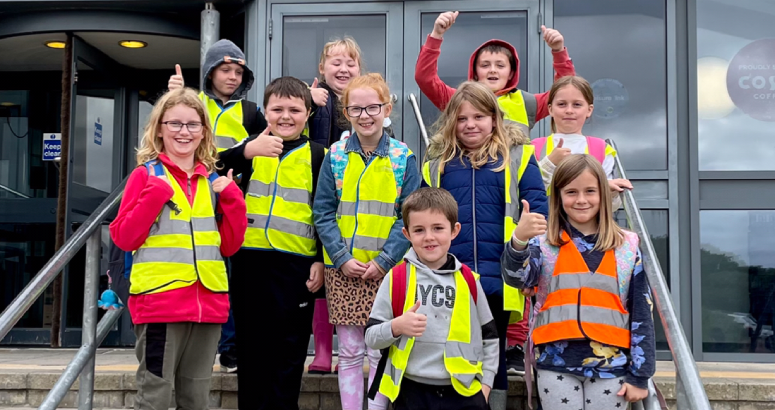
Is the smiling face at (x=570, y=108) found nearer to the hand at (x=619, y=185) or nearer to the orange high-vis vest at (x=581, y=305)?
the hand at (x=619, y=185)

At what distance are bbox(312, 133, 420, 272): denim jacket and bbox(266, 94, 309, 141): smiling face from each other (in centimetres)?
24

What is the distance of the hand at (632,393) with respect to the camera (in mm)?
2730

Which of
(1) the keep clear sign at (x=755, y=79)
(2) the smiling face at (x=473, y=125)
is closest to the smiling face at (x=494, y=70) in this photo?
(2) the smiling face at (x=473, y=125)

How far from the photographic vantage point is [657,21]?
18.3 ft

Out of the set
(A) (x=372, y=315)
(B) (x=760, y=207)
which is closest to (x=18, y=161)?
(A) (x=372, y=315)

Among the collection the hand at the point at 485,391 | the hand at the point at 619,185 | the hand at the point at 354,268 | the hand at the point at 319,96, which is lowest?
the hand at the point at 485,391

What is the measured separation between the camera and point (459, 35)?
5.66m

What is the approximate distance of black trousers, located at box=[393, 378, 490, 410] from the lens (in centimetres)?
281

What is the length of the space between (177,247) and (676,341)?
1.93 meters

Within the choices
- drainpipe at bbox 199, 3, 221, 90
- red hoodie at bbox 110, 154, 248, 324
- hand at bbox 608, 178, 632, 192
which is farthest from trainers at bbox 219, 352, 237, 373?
drainpipe at bbox 199, 3, 221, 90

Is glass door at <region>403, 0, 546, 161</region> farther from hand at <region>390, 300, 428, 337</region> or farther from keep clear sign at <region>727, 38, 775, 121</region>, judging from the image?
hand at <region>390, 300, 428, 337</region>

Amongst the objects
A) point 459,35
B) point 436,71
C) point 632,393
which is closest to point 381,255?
point 632,393

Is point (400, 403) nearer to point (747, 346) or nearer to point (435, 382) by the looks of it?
point (435, 382)

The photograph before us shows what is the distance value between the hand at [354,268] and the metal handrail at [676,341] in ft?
3.78
